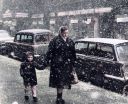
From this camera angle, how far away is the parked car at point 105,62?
32.1 ft

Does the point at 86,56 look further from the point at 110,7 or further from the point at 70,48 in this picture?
the point at 110,7

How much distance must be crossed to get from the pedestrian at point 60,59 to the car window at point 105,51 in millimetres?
2794

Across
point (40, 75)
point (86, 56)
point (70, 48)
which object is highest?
point (70, 48)

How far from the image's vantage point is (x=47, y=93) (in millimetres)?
9352

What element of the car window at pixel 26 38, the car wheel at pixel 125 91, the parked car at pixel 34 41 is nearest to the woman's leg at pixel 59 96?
the car wheel at pixel 125 91

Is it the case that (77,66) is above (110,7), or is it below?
below

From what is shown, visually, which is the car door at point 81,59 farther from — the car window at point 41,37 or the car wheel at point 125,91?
the car window at point 41,37

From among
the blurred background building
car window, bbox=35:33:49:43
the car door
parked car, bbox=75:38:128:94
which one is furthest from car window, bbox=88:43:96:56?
the blurred background building

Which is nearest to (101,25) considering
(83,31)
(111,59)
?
(83,31)

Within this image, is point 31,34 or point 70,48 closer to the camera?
point 70,48

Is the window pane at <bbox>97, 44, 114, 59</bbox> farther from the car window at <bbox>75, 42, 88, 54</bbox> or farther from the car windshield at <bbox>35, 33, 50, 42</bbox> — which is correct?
the car windshield at <bbox>35, 33, 50, 42</bbox>

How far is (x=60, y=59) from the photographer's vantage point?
770 cm

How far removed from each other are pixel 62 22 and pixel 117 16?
8750 millimetres

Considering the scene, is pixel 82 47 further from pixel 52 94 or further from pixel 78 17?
pixel 78 17
